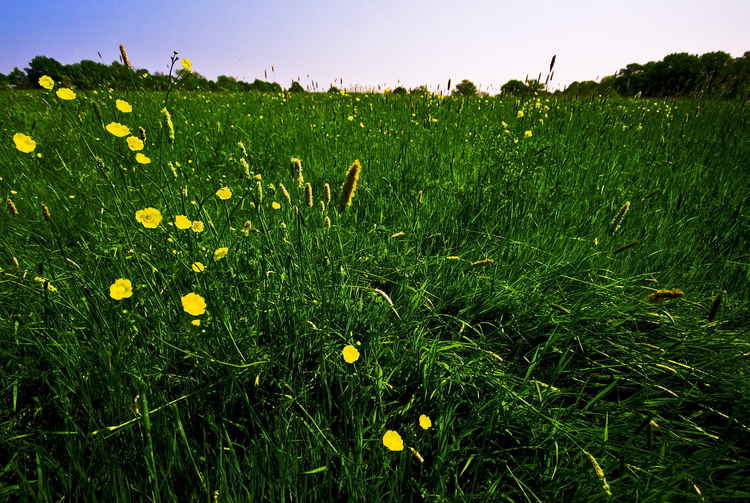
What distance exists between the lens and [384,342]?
1.22 meters

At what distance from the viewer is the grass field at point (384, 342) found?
0.87m

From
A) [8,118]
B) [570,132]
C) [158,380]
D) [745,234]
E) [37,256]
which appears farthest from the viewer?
[8,118]

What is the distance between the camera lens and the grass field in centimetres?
87

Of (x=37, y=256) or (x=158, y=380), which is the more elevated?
(x=37, y=256)

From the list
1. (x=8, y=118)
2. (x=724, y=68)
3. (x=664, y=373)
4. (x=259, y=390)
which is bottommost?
(x=664, y=373)

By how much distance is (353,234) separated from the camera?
1892 millimetres

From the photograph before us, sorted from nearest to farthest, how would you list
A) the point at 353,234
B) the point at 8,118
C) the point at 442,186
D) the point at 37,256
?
the point at 37,256 < the point at 353,234 < the point at 442,186 < the point at 8,118

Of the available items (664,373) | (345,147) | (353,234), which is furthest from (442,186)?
(664,373)

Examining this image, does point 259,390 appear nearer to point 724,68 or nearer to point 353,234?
point 353,234

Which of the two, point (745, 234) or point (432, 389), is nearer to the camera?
point (432, 389)

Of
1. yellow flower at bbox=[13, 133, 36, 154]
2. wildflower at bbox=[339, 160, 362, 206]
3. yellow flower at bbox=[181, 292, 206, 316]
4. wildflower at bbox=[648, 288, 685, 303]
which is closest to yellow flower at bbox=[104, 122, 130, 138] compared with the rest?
yellow flower at bbox=[13, 133, 36, 154]

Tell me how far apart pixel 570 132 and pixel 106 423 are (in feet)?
16.6

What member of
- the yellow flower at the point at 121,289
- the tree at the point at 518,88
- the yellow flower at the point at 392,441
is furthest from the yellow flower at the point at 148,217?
the tree at the point at 518,88

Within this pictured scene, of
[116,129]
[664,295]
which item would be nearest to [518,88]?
[664,295]
